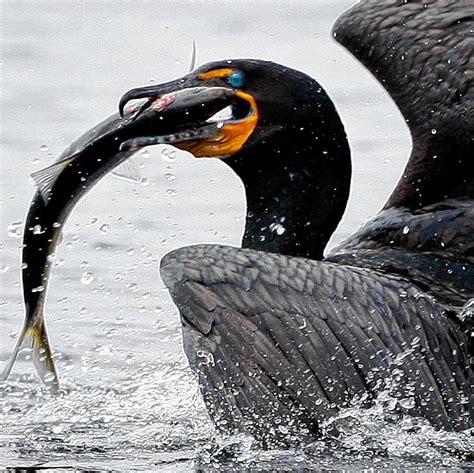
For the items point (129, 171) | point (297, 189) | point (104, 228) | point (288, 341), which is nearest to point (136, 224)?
point (104, 228)

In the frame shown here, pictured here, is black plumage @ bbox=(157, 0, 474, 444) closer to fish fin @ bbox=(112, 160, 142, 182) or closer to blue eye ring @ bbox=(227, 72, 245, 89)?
blue eye ring @ bbox=(227, 72, 245, 89)

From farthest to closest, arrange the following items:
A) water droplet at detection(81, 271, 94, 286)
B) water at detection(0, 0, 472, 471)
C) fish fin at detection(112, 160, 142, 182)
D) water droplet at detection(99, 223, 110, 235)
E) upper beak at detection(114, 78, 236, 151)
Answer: water droplet at detection(99, 223, 110, 235)
water droplet at detection(81, 271, 94, 286)
fish fin at detection(112, 160, 142, 182)
upper beak at detection(114, 78, 236, 151)
water at detection(0, 0, 472, 471)

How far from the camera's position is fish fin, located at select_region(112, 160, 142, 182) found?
31.0ft

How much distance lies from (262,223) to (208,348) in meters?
1.22

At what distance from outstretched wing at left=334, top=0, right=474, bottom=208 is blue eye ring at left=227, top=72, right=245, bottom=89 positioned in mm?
1055

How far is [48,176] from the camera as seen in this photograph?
30.1ft

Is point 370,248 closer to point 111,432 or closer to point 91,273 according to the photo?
point 111,432

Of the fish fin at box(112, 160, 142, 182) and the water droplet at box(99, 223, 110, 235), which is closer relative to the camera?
the fish fin at box(112, 160, 142, 182)

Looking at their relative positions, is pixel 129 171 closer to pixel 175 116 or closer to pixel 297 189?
pixel 175 116

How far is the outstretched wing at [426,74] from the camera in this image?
32.1 ft

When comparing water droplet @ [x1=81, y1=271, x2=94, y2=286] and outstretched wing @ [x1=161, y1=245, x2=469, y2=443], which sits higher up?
outstretched wing @ [x1=161, y1=245, x2=469, y2=443]

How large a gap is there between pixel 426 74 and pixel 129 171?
145cm

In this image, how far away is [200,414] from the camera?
9.29m

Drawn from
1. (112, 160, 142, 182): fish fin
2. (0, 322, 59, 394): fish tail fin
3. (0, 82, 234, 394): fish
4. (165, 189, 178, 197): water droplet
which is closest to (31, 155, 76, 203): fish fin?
(0, 82, 234, 394): fish
